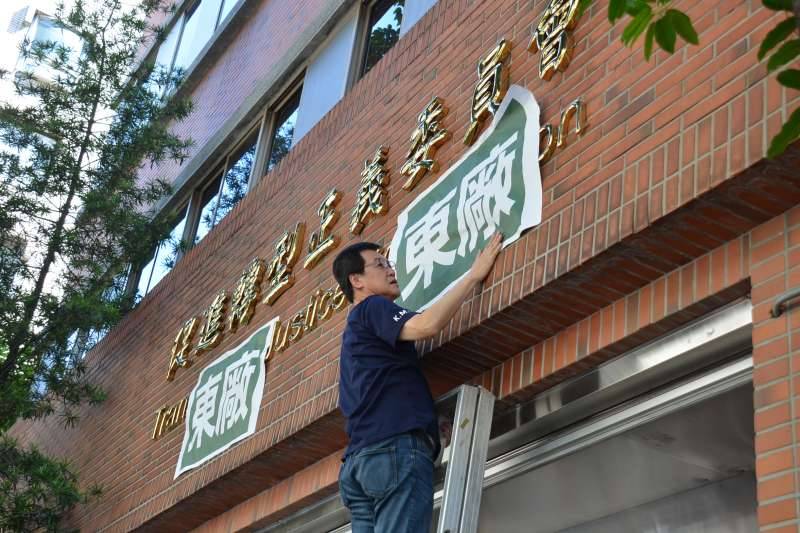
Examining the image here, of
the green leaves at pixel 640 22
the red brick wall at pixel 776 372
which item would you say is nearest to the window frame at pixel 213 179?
the red brick wall at pixel 776 372

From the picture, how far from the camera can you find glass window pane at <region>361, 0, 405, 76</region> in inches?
335

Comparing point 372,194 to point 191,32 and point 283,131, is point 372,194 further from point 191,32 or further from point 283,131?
point 191,32

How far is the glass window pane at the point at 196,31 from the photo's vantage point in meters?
14.0

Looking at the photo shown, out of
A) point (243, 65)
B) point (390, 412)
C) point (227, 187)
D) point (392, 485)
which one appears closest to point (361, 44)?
point (227, 187)

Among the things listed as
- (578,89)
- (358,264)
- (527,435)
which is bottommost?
(527,435)

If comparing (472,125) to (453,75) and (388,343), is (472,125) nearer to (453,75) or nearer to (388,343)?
(453,75)

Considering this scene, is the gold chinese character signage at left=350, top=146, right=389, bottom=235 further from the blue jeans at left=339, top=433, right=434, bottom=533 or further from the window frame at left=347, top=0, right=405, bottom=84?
the blue jeans at left=339, top=433, right=434, bottom=533

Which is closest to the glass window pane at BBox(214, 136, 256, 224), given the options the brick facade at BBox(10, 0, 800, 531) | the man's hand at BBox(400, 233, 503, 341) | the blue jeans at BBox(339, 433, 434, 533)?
the brick facade at BBox(10, 0, 800, 531)

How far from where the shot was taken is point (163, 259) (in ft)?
40.3

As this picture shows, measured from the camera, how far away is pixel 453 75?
6.35 m

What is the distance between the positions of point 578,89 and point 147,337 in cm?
635

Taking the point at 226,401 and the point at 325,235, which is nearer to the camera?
the point at 325,235

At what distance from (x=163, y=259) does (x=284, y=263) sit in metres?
4.96

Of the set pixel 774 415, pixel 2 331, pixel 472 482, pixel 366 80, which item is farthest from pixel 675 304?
pixel 2 331
